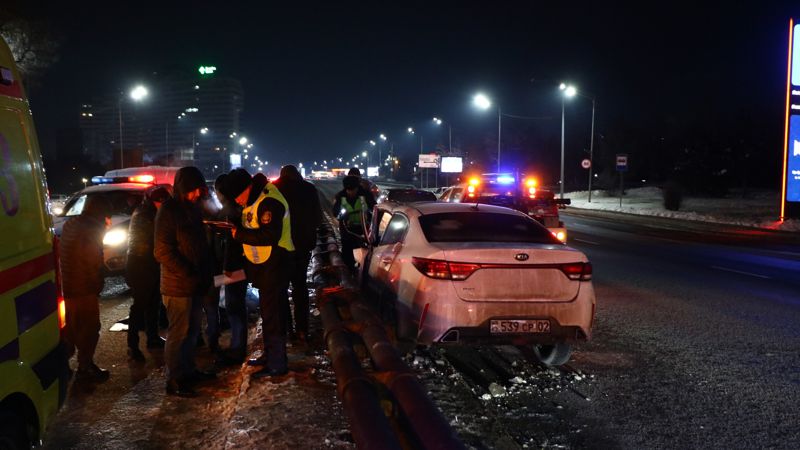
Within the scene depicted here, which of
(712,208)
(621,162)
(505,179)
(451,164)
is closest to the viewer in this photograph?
(505,179)

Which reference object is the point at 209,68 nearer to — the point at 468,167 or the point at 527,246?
the point at 468,167

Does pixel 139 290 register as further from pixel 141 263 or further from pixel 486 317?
pixel 486 317

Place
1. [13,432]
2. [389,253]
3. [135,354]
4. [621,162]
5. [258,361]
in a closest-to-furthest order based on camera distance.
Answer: [13,432]
[258,361]
[135,354]
[389,253]
[621,162]

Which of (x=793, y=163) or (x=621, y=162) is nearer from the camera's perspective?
(x=793, y=163)

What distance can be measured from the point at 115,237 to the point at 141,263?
171 inches

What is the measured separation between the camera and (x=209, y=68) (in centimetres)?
5216

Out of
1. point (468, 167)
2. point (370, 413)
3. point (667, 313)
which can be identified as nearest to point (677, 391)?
point (370, 413)

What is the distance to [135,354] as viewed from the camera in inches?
269

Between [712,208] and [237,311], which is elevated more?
[237,311]

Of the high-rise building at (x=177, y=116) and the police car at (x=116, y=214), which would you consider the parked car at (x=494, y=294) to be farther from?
the high-rise building at (x=177, y=116)

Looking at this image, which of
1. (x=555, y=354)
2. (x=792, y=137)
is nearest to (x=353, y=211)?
(x=555, y=354)

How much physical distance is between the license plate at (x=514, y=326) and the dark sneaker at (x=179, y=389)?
8.39 ft

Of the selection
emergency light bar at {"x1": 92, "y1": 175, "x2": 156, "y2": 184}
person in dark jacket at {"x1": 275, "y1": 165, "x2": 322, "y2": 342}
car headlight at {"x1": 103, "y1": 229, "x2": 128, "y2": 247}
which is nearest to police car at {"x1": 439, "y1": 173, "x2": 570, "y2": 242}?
emergency light bar at {"x1": 92, "y1": 175, "x2": 156, "y2": 184}

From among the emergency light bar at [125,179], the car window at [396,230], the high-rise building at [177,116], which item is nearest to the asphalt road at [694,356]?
the car window at [396,230]
